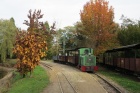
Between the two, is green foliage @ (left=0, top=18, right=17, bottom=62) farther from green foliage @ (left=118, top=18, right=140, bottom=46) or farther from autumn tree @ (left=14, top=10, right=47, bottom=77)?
autumn tree @ (left=14, top=10, right=47, bottom=77)

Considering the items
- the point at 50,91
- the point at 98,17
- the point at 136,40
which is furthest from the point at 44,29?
the point at 136,40

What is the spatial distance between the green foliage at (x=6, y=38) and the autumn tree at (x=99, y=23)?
76.9 feet

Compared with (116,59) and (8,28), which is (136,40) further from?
(8,28)

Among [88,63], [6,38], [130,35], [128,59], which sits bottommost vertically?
[88,63]

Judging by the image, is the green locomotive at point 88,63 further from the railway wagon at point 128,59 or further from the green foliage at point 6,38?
the green foliage at point 6,38

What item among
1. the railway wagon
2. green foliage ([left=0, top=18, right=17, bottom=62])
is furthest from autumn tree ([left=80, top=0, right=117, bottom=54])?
green foliage ([left=0, top=18, right=17, bottom=62])

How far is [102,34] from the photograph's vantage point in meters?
37.7

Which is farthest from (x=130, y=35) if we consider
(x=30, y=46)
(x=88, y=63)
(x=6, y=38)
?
(x=6, y=38)

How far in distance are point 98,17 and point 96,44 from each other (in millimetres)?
4219

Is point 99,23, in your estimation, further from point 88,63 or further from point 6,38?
point 6,38

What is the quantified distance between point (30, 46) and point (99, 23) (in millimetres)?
14638

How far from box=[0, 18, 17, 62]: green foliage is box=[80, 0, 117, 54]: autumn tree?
23.4m

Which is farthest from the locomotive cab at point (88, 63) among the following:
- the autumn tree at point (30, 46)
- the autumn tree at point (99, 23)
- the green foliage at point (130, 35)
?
the green foliage at point (130, 35)

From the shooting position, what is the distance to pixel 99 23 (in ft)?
123
